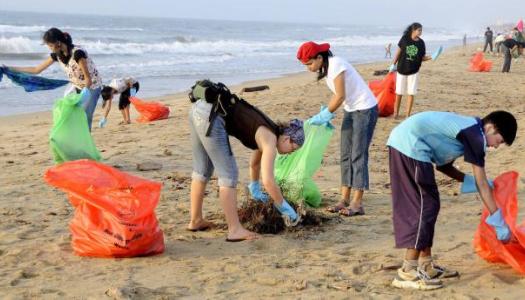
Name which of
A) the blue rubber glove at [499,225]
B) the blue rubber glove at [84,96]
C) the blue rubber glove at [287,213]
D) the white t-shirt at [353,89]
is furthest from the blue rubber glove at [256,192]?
the blue rubber glove at [84,96]

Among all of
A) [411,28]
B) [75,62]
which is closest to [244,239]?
[75,62]

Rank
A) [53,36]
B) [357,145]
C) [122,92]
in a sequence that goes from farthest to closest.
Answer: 1. [122,92]
2. [53,36]
3. [357,145]

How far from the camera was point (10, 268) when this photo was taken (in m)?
3.62

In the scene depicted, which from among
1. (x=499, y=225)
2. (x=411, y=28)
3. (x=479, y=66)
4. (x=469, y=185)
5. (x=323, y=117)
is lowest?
(x=479, y=66)

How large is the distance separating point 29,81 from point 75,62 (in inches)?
48.6

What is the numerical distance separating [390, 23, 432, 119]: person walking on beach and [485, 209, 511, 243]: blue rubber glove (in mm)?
5442

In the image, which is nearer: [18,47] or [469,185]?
[469,185]

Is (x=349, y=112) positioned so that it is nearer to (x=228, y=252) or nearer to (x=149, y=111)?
(x=228, y=252)

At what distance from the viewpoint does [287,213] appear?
406 cm

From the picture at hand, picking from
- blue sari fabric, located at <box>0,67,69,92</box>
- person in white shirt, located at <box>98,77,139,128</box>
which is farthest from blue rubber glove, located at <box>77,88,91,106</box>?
person in white shirt, located at <box>98,77,139,128</box>

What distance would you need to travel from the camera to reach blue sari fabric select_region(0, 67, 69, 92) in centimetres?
659

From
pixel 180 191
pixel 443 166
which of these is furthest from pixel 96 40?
pixel 443 166

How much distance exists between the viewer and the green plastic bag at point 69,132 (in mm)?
5645

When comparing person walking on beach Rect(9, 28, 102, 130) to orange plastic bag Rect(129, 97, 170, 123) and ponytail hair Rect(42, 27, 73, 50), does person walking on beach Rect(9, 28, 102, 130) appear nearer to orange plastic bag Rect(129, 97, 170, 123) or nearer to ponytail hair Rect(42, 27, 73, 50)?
ponytail hair Rect(42, 27, 73, 50)
